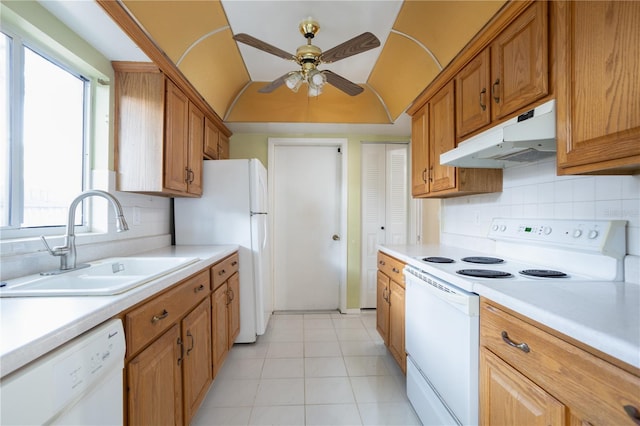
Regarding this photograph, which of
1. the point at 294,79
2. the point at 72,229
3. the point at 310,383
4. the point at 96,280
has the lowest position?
the point at 310,383

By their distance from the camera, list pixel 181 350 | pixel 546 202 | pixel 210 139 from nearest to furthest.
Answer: pixel 181 350 < pixel 546 202 < pixel 210 139

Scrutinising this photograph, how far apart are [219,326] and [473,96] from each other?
88.2 inches

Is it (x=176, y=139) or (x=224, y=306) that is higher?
(x=176, y=139)

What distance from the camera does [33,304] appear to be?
857mm

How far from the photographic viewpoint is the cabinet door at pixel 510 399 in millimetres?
788

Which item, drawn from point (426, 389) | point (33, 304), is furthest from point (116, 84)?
point (426, 389)

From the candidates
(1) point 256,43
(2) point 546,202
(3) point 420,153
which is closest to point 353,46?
(1) point 256,43

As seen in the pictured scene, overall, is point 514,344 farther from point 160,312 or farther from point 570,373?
point 160,312

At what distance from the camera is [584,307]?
0.81 m

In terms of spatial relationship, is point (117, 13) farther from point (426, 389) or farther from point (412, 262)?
point (426, 389)

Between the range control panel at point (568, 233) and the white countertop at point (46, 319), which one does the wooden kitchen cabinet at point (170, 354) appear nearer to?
the white countertop at point (46, 319)

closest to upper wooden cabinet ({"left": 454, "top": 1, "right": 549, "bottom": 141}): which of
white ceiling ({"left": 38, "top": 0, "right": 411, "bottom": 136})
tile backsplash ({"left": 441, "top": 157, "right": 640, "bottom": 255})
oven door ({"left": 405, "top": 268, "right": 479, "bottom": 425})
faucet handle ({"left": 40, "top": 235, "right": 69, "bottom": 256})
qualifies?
tile backsplash ({"left": 441, "top": 157, "right": 640, "bottom": 255})

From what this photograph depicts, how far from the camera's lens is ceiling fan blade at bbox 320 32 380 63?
1.51m

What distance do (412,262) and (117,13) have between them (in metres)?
2.08
